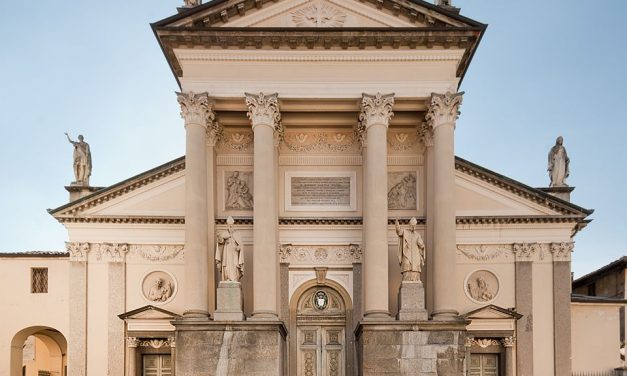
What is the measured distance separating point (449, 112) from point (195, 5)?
351 inches

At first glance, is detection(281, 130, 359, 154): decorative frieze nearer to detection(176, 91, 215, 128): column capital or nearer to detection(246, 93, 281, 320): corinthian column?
detection(246, 93, 281, 320): corinthian column

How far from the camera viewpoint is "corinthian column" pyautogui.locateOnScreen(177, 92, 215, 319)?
22.5 metres

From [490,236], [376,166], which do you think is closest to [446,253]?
[376,166]

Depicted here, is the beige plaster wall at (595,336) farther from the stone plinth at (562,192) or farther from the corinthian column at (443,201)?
the corinthian column at (443,201)

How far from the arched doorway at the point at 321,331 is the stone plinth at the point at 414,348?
3.55 metres

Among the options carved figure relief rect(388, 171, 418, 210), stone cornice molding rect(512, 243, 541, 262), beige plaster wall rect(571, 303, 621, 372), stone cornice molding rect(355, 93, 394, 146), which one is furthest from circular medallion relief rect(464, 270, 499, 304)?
stone cornice molding rect(355, 93, 394, 146)

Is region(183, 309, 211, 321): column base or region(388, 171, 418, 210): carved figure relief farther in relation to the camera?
region(388, 171, 418, 210): carved figure relief

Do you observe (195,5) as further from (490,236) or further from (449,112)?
(490,236)

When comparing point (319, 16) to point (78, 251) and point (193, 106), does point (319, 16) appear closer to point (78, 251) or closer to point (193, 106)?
point (193, 106)

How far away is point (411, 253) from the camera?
22.5 m

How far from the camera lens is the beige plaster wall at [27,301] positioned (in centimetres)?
2859

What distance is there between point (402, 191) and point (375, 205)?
3.51 m

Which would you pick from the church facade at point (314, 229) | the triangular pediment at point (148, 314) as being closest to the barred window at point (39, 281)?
the church facade at point (314, 229)

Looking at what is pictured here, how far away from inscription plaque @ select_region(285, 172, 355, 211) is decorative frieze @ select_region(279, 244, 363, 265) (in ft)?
4.47
